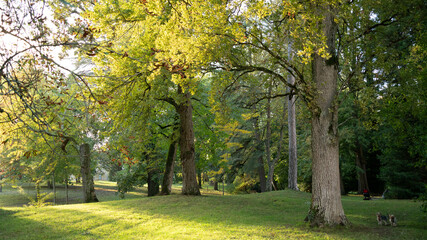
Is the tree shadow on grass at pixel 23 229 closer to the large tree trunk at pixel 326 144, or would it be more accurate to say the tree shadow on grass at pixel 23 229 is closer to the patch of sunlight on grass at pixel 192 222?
the patch of sunlight on grass at pixel 192 222

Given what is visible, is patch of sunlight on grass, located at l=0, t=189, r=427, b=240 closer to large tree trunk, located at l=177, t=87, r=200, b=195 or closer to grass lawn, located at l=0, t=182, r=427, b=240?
grass lawn, located at l=0, t=182, r=427, b=240

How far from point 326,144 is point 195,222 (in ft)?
14.6

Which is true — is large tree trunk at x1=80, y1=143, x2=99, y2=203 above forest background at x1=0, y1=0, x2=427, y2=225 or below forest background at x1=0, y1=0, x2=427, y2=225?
below

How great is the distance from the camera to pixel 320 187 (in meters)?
8.76

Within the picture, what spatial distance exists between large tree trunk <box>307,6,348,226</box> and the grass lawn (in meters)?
0.50

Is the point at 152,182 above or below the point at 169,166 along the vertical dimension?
below

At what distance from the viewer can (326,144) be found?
8.79 meters

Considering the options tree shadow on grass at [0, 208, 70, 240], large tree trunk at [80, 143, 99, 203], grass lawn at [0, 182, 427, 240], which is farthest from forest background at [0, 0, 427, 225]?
large tree trunk at [80, 143, 99, 203]

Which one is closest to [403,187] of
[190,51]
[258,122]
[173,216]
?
[258,122]

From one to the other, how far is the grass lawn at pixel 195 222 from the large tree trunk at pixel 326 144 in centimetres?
50

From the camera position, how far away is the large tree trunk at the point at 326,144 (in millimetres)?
8602

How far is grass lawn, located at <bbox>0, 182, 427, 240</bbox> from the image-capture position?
7996 millimetres

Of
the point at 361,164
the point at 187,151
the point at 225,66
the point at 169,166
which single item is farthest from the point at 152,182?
the point at 225,66

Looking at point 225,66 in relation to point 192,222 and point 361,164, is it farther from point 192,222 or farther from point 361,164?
point 361,164
